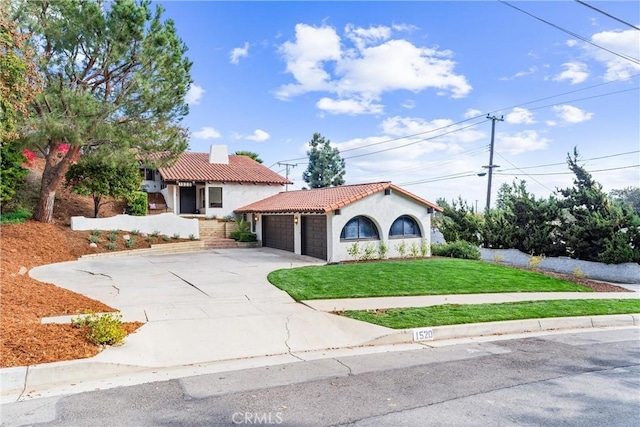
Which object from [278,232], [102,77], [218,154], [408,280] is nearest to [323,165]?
[218,154]

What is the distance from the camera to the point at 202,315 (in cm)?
784

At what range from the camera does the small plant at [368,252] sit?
1677cm

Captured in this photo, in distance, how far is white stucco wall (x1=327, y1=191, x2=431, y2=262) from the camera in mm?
16422

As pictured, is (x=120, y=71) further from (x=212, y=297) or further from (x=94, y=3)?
(x=212, y=297)

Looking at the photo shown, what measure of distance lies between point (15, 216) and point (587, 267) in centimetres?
2577

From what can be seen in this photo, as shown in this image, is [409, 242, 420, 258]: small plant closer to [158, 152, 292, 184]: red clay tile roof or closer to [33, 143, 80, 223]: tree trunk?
[158, 152, 292, 184]: red clay tile roof

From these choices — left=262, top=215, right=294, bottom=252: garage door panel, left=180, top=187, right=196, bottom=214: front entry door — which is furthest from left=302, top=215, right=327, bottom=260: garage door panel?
left=180, top=187, right=196, bottom=214: front entry door

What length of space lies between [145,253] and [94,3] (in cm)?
1029

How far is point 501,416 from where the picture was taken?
13.5 ft

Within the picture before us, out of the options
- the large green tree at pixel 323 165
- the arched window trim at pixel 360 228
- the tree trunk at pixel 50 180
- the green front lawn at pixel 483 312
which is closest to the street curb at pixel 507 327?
the green front lawn at pixel 483 312

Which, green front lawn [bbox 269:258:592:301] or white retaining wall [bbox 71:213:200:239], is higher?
white retaining wall [bbox 71:213:200:239]

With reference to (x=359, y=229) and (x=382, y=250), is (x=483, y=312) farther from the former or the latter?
(x=359, y=229)

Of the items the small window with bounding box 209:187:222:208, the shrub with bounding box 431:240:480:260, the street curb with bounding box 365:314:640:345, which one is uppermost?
the small window with bounding box 209:187:222:208

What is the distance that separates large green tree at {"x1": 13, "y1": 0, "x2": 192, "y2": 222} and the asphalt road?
13352mm
